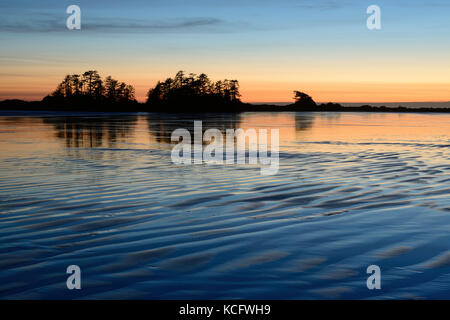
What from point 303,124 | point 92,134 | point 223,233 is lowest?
point 223,233

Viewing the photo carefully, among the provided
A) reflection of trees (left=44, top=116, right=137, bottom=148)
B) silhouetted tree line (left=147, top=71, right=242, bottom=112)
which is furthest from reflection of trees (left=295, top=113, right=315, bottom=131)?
silhouetted tree line (left=147, top=71, right=242, bottom=112)

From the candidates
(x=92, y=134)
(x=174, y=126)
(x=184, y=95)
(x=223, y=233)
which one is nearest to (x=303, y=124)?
(x=174, y=126)

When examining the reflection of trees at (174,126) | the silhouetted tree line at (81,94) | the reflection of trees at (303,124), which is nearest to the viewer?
the reflection of trees at (174,126)

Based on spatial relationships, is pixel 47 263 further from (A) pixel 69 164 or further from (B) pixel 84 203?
(A) pixel 69 164

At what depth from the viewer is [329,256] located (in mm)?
5832

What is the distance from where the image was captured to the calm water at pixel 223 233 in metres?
4.89

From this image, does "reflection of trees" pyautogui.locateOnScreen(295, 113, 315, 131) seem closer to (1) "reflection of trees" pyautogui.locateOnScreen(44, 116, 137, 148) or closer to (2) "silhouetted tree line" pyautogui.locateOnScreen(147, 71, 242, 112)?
(1) "reflection of trees" pyautogui.locateOnScreen(44, 116, 137, 148)

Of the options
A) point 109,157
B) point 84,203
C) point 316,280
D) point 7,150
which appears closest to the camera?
point 316,280

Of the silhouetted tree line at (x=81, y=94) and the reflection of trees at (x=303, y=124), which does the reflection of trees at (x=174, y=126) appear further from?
the silhouetted tree line at (x=81, y=94)

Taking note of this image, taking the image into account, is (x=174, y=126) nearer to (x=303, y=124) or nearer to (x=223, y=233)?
(x=303, y=124)

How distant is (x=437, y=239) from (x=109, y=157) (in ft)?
42.5

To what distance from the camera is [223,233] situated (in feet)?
22.6

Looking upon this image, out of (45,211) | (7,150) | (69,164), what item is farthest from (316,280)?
(7,150)

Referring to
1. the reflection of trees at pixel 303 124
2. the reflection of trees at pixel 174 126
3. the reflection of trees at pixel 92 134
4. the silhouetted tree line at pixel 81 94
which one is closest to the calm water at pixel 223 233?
the reflection of trees at pixel 92 134
